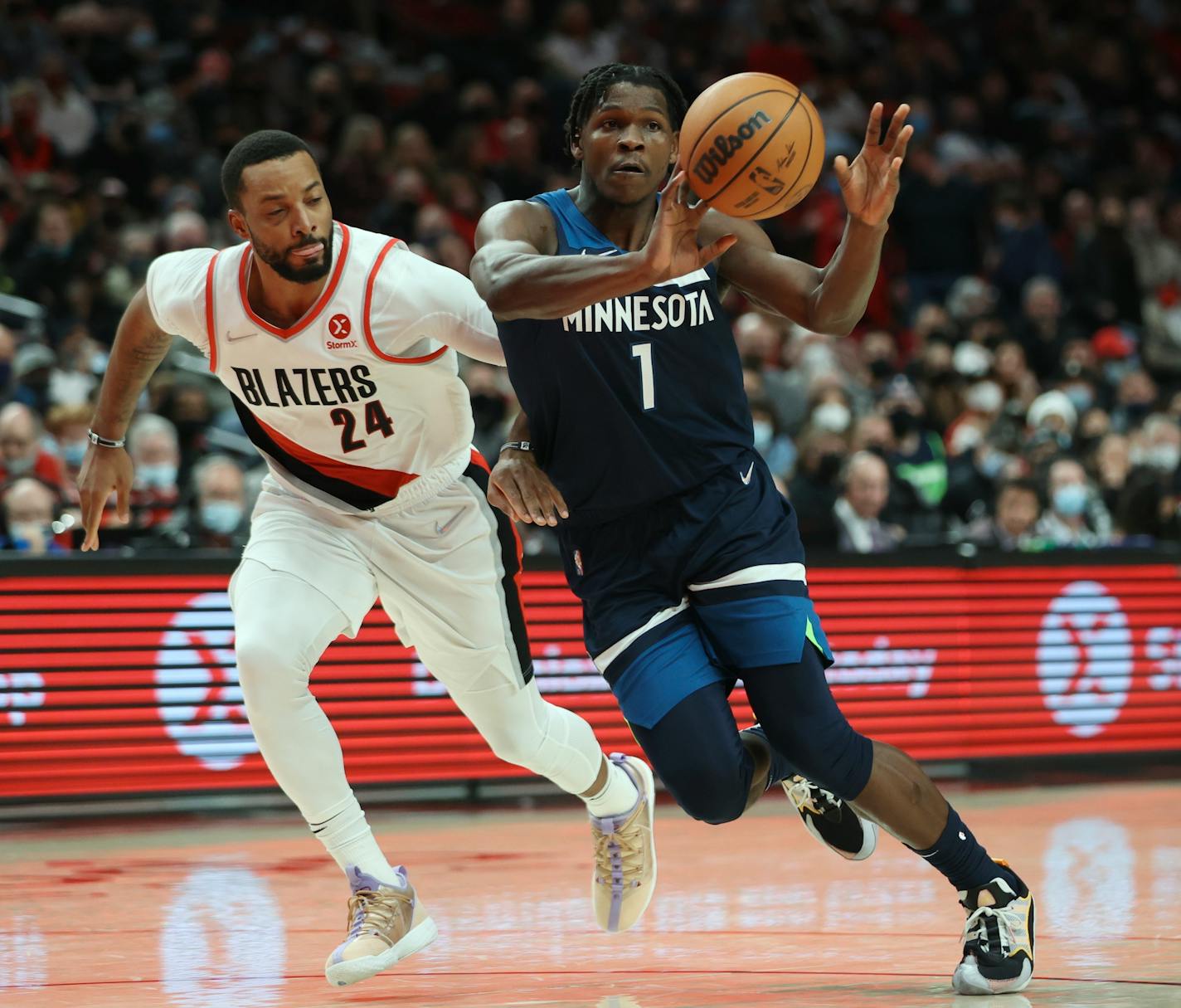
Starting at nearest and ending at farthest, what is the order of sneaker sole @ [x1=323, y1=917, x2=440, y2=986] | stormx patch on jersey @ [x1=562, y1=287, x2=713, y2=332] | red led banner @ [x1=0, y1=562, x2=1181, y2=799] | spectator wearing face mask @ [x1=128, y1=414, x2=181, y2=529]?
sneaker sole @ [x1=323, y1=917, x2=440, y2=986]
stormx patch on jersey @ [x1=562, y1=287, x2=713, y2=332]
red led banner @ [x1=0, y1=562, x2=1181, y2=799]
spectator wearing face mask @ [x1=128, y1=414, x2=181, y2=529]

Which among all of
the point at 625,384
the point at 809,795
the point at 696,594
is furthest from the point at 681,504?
the point at 809,795

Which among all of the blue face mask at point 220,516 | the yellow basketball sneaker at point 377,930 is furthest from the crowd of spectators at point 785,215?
the yellow basketball sneaker at point 377,930

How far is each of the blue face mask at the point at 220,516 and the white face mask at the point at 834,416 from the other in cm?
396

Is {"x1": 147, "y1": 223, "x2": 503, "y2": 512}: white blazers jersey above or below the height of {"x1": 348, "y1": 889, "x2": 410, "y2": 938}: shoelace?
above

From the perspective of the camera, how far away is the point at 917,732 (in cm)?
964

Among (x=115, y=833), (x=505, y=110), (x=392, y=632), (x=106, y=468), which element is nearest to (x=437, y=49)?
(x=505, y=110)

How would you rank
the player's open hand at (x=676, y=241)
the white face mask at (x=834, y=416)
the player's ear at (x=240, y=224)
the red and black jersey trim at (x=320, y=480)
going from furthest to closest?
the white face mask at (x=834, y=416) < the red and black jersey trim at (x=320, y=480) < the player's ear at (x=240, y=224) < the player's open hand at (x=676, y=241)

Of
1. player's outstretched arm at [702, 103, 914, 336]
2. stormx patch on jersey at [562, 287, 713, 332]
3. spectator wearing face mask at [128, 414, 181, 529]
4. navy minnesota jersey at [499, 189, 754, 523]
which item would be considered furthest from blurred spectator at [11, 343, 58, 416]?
player's outstretched arm at [702, 103, 914, 336]

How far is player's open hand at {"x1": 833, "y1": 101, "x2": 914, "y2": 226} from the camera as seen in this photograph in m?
4.14

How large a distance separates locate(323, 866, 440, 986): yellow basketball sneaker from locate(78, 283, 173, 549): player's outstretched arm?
51.0 inches

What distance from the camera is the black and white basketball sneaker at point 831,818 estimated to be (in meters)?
5.06

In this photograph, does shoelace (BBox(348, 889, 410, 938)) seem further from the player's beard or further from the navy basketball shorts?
the player's beard

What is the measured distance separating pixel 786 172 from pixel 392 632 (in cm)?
497

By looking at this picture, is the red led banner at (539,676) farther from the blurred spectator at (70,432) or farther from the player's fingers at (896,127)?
the player's fingers at (896,127)
